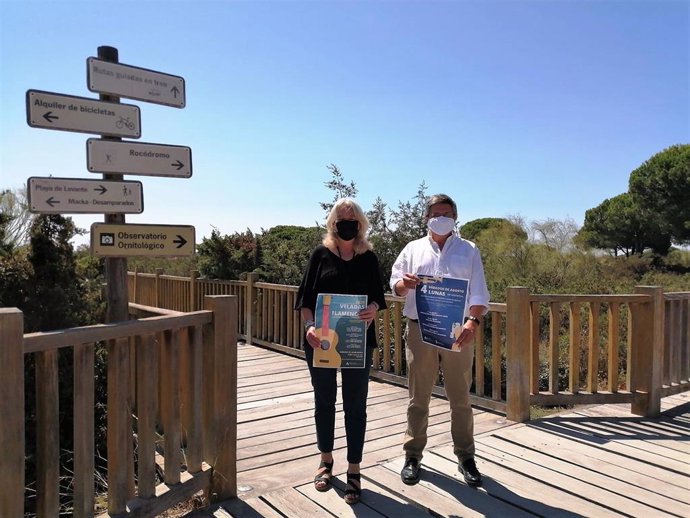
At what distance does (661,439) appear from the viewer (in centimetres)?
402

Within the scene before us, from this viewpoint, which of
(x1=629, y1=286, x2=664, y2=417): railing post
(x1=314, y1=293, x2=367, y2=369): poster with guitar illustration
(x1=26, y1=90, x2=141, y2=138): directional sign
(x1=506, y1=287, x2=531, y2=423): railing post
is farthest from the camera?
(x1=629, y1=286, x2=664, y2=417): railing post

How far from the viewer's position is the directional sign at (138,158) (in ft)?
9.10

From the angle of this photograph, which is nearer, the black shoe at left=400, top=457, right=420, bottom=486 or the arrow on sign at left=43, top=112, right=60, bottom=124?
the arrow on sign at left=43, top=112, right=60, bottom=124

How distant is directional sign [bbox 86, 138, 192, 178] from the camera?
9.10 feet

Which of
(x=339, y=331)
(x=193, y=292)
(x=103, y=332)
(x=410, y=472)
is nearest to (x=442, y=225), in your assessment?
(x=339, y=331)

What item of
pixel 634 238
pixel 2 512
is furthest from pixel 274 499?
pixel 634 238

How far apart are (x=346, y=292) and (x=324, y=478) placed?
44.7 inches

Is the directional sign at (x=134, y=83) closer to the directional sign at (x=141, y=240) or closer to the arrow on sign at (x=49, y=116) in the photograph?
the arrow on sign at (x=49, y=116)

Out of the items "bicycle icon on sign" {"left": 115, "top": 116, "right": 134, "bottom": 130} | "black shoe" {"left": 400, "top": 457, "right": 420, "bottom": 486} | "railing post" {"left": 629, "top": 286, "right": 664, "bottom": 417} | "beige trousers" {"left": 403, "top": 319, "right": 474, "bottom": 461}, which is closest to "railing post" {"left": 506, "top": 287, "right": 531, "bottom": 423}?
"railing post" {"left": 629, "top": 286, "right": 664, "bottom": 417}

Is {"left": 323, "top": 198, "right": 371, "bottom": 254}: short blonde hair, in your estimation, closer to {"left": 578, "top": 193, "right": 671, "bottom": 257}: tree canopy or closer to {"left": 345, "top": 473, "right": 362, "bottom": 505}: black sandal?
{"left": 345, "top": 473, "right": 362, "bottom": 505}: black sandal

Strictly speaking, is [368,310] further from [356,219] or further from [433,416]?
[433,416]

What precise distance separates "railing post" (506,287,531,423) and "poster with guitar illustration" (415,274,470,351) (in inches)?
58.6

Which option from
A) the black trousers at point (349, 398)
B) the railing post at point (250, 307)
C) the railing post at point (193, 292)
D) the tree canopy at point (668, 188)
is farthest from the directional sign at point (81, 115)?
the tree canopy at point (668, 188)

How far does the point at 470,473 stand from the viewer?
317 centimetres
